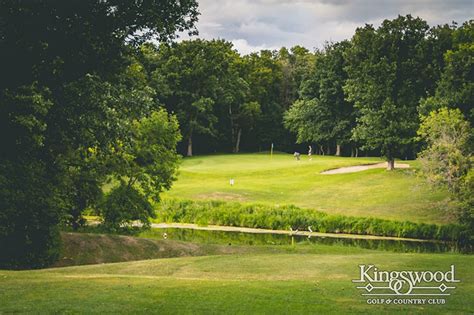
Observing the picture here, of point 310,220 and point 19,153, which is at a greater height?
point 19,153

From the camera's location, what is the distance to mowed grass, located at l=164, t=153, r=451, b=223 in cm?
4359

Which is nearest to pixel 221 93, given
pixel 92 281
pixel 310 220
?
pixel 310 220

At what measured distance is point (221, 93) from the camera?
85.6 m

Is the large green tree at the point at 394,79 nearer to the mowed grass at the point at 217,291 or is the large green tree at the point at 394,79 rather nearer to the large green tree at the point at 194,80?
the large green tree at the point at 194,80

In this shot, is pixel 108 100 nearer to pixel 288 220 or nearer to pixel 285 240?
pixel 285 240

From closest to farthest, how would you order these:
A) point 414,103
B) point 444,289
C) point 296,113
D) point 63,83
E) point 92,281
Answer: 1. point 444,289
2. point 92,281
3. point 63,83
4. point 414,103
5. point 296,113

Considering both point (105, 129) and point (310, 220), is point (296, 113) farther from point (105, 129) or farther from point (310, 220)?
point (105, 129)

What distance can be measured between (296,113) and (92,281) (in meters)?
69.6

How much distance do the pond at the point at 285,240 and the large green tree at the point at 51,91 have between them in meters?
14.9

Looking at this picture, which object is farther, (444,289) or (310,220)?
(310,220)

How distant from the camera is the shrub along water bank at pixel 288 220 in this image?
38.7 metres

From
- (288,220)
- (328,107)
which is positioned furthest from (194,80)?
(288,220)

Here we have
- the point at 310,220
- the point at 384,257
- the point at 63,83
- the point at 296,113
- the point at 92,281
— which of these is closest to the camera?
the point at 92,281

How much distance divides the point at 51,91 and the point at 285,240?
2119 cm
